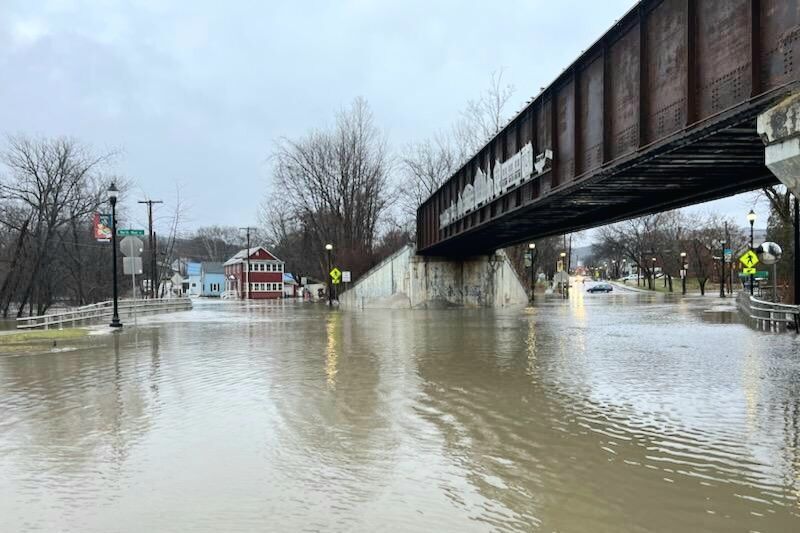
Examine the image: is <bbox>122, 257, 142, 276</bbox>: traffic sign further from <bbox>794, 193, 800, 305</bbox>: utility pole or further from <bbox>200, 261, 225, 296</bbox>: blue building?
<bbox>200, 261, 225, 296</bbox>: blue building

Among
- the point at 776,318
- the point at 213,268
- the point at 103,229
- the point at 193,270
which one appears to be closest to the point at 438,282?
the point at 103,229

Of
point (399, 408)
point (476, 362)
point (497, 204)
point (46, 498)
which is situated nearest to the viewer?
point (46, 498)

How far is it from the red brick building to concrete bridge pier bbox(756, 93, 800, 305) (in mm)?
86016

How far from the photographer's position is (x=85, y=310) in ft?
88.0

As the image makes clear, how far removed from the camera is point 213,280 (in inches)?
4584

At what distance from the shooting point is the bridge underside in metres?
9.73

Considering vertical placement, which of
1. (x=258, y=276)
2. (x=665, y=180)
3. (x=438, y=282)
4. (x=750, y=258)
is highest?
(x=665, y=180)

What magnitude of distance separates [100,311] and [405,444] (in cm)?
2543

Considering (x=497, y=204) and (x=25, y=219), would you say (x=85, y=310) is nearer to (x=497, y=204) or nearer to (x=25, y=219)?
(x=497, y=204)

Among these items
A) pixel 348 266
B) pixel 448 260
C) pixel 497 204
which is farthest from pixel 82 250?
pixel 497 204

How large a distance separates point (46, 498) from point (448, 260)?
113 feet

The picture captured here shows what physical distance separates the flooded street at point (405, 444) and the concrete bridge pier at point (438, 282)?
24135 millimetres

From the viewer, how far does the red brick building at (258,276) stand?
91812 mm

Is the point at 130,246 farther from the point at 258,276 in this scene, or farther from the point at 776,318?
the point at 258,276
